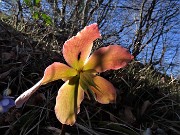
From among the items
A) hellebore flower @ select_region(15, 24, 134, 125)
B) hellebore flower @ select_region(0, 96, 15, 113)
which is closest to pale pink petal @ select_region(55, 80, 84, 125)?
hellebore flower @ select_region(15, 24, 134, 125)

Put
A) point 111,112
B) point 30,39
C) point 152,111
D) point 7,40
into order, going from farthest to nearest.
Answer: point 30,39 < point 7,40 < point 152,111 < point 111,112

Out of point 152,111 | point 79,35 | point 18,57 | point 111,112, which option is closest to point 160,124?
point 152,111

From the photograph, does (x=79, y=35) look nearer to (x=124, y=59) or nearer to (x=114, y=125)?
(x=124, y=59)

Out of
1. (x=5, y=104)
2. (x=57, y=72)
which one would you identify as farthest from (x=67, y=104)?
(x=5, y=104)

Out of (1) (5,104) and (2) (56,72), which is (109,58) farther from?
(1) (5,104)

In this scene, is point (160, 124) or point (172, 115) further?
point (172, 115)

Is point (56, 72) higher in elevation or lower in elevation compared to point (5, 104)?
higher

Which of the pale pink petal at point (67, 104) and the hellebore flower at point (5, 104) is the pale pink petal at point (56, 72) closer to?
the pale pink petal at point (67, 104)
